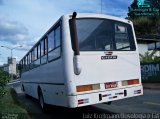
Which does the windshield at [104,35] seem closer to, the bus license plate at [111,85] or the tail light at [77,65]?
the tail light at [77,65]

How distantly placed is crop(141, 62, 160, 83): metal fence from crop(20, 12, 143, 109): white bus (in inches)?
712

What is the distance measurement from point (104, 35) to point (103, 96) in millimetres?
1985

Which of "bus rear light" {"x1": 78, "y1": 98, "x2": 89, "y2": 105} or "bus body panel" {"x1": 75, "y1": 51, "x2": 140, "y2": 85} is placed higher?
"bus body panel" {"x1": 75, "y1": 51, "x2": 140, "y2": 85}

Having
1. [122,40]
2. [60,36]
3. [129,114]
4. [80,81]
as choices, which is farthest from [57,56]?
[129,114]

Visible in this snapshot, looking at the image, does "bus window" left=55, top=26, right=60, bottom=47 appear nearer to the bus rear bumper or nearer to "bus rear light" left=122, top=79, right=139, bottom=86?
the bus rear bumper

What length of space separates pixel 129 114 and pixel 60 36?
368 cm

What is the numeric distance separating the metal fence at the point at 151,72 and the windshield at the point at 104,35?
18085mm

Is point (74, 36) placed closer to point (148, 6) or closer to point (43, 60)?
point (43, 60)

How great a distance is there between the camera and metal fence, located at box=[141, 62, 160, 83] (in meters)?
28.8

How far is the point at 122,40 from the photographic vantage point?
36.9ft

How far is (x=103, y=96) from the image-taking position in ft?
33.0

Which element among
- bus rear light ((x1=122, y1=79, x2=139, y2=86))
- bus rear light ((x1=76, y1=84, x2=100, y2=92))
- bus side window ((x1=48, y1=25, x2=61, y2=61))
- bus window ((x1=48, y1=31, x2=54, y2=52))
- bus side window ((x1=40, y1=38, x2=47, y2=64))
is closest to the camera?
bus rear light ((x1=76, y1=84, x2=100, y2=92))

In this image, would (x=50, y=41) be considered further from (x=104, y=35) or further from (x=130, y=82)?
(x=130, y=82)

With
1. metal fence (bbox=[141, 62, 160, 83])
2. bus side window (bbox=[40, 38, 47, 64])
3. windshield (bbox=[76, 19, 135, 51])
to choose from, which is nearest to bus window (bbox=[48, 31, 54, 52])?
bus side window (bbox=[40, 38, 47, 64])
